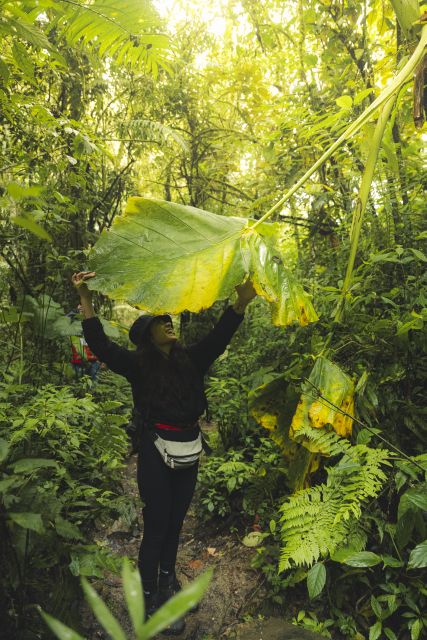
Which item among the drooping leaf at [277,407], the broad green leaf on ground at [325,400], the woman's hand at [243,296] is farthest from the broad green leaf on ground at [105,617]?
the drooping leaf at [277,407]

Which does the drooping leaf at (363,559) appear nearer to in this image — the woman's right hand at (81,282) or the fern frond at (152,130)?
the woman's right hand at (81,282)

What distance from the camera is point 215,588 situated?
8.70ft

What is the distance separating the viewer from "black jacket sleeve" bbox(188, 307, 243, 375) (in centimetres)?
223

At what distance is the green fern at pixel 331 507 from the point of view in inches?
66.1

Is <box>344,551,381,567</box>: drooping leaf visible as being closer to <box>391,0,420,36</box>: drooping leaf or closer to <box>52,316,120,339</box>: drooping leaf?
<box>52,316,120,339</box>: drooping leaf

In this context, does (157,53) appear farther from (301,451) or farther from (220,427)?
(220,427)

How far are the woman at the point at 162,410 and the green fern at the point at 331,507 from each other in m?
0.70

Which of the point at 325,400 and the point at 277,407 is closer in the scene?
the point at 325,400

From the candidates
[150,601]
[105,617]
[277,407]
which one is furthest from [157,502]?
[105,617]

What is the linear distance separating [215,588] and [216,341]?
5.55ft

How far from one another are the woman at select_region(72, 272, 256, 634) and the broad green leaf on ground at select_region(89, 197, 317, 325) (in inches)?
25.6

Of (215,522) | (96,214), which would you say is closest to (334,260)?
(215,522)

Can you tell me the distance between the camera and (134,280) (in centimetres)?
142

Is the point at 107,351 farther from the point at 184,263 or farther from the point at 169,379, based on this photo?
the point at 184,263
